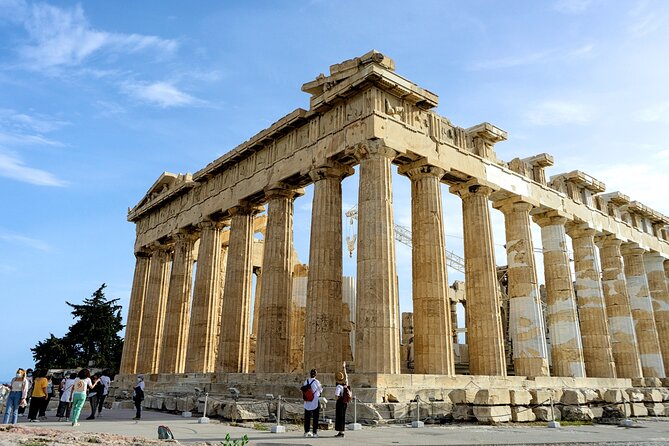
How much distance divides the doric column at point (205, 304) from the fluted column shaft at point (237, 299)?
2.00 m

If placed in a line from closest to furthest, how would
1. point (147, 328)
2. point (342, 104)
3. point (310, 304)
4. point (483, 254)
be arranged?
point (310, 304) < point (342, 104) < point (483, 254) < point (147, 328)

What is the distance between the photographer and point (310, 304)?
18.7 meters

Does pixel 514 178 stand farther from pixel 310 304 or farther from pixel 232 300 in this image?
pixel 232 300

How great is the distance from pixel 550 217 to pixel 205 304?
694 inches

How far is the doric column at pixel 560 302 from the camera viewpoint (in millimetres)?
23750

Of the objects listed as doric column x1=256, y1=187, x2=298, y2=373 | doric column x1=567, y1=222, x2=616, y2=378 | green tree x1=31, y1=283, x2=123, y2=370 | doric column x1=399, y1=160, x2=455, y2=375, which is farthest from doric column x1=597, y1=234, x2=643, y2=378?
green tree x1=31, y1=283, x2=123, y2=370

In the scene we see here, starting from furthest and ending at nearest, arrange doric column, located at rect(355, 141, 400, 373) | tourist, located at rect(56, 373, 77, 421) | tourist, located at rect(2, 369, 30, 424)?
doric column, located at rect(355, 141, 400, 373) → tourist, located at rect(56, 373, 77, 421) → tourist, located at rect(2, 369, 30, 424)

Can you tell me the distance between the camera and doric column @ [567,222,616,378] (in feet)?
84.1

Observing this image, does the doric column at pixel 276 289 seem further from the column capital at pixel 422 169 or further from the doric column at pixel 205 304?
the column capital at pixel 422 169

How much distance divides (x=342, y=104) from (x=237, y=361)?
11998 mm

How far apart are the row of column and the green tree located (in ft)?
67.3

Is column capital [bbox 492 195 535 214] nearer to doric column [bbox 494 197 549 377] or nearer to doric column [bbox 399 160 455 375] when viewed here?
doric column [bbox 494 197 549 377]

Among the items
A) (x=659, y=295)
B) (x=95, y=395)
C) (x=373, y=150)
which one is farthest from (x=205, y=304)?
(x=659, y=295)

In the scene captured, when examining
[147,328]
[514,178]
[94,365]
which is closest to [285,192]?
[514,178]
